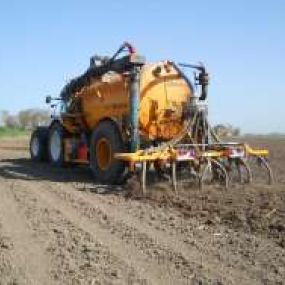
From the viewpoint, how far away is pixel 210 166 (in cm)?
1186

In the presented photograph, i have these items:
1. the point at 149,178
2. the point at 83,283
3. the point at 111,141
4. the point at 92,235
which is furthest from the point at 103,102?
the point at 83,283

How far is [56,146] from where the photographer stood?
16.7 metres

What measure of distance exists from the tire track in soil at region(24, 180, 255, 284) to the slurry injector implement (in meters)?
2.18

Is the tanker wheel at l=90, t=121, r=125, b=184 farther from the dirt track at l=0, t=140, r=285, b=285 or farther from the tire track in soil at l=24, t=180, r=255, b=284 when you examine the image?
the tire track in soil at l=24, t=180, r=255, b=284

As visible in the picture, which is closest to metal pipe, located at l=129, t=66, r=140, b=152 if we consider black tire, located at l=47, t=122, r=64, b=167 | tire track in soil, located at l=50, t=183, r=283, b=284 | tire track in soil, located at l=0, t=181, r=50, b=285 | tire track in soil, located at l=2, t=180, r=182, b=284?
tire track in soil, located at l=2, t=180, r=182, b=284

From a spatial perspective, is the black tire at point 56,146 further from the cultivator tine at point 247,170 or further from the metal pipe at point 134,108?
the cultivator tine at point 247,170

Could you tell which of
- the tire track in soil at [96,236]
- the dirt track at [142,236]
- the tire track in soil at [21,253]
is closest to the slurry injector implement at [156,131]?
the dirt track at [142,236]

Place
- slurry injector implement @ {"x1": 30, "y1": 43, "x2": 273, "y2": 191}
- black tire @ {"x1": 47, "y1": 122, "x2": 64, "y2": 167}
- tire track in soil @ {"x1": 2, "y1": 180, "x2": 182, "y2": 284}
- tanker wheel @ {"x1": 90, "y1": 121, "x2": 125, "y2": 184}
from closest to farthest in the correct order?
tire track in soil @ {"x1": 2, "y1": 180, "x2": 182, "y2": 284} → slurry injector implement @ {"x1": 30, "y1": 43, "x2": 273, "y2": 191} → tanker wheel @ {"x1": 90, "y1": 121, "x2": 125, "y2": 184} → black tire @ {"x1": 47, "y1": 122, "x2": 64, "y2": 167}

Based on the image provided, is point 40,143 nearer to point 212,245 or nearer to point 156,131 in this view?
point 156,131

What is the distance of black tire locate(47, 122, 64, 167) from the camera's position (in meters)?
16.3

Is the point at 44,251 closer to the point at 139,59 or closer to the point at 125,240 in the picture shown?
the point at 125,240

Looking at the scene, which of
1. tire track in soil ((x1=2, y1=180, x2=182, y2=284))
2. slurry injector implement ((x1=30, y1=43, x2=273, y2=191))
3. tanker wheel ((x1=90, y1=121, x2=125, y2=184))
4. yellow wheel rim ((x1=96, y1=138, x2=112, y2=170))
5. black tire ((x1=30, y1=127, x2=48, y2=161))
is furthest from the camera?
black tire ((x1=30, y1=127, x2=48, y2=161))

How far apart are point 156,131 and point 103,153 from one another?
1309 millimetres

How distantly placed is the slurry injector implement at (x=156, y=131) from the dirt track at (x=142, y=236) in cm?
98
